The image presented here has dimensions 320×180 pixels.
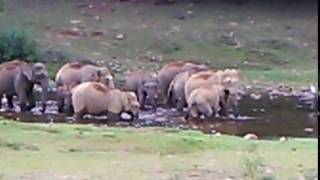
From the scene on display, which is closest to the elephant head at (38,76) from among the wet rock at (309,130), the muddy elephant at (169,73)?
the muddy elephant at (169,73)

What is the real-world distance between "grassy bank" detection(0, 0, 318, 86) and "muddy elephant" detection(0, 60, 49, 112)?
349 cm

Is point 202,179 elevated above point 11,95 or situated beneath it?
elevated above

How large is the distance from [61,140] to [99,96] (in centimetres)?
608

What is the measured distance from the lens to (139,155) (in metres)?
11.4

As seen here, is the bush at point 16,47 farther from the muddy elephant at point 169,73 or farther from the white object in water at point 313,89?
the white object in water at point 313,89

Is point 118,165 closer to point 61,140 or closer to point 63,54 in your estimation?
point 61,140

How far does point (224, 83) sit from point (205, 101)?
0.73 meters

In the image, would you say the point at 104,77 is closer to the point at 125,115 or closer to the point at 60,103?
the point at 60,103

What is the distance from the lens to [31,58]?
77.9ft

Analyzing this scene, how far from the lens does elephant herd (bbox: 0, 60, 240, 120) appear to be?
1839cm

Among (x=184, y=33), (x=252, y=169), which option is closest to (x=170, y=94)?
(x=184, y=33)

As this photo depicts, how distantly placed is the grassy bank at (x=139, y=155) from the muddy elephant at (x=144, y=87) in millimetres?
5469

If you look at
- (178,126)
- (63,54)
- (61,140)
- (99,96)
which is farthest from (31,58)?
(61,140)

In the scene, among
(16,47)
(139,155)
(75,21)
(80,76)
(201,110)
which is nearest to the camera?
(139,155)
